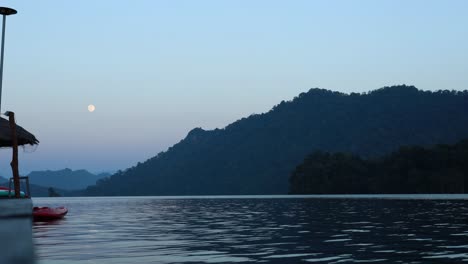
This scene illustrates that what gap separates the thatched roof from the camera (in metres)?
18.1

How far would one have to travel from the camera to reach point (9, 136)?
59.9 ft

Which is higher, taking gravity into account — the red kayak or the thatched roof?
the thatched roof

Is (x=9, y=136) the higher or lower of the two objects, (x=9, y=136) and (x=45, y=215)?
the higher

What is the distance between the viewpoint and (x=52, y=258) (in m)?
26.3

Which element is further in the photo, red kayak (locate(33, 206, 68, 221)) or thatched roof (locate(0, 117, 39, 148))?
red kayak (locate(33, 206, 68, 221))

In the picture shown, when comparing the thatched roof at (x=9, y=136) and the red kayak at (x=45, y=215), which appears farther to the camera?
the red kayak at (x=45, y=215)

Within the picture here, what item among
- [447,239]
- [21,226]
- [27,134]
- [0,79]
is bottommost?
[447,239]

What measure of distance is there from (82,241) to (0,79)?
1987 cm

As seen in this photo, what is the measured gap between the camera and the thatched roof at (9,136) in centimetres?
1811

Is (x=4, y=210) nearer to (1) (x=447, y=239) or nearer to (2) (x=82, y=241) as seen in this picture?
(2) (x=82, y=241)

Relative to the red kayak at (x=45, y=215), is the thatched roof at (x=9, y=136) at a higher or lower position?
higher

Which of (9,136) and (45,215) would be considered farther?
(45,215)

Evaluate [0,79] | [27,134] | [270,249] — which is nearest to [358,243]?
[270,249]

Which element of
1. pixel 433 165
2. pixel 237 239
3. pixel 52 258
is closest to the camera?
pixel 52 258
